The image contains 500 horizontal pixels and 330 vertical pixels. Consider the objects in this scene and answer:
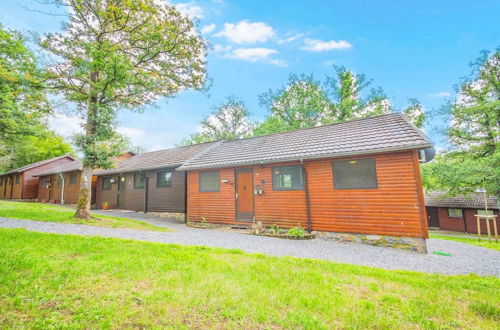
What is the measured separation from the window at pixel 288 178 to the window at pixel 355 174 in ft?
4.13

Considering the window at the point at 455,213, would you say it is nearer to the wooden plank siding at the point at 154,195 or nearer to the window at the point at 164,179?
the wooden plank siding at the point at 154,195

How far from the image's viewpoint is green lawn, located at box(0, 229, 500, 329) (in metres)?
2.21

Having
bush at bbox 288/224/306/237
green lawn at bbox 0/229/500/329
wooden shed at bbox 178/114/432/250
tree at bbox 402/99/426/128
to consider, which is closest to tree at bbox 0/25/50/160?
wooden shed at bbox 178/114/432/250

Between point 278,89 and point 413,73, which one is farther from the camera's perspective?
point 278,89

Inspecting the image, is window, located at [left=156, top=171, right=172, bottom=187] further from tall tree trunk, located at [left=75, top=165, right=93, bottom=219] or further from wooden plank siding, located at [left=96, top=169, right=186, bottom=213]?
tall tree trunk, located at [left=75, top=165, right=93, bottom=219]

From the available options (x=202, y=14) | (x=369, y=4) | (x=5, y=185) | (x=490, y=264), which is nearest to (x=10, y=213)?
(x=202, y=14)

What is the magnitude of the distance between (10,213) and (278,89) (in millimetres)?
25012

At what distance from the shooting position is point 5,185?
26797mm

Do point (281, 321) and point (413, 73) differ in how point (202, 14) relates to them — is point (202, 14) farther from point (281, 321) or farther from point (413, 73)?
point (413, 73)

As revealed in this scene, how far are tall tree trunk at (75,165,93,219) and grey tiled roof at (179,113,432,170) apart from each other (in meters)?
3.82

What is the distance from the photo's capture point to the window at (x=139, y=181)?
14297 millimetres

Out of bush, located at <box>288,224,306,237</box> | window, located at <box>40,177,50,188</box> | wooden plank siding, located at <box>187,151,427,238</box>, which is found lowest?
bush, located at <box>288,224,306,237</box>

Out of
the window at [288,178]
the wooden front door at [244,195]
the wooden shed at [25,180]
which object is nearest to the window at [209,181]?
the wooden front door at [244,195]

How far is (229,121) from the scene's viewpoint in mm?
29625
